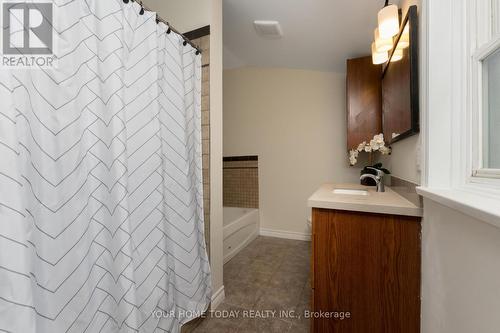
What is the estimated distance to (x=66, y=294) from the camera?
0.79 meters

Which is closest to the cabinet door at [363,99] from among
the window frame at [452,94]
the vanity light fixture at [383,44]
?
the vanity light fixture at [383,44]

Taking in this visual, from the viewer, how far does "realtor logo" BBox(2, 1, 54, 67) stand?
0.67 m

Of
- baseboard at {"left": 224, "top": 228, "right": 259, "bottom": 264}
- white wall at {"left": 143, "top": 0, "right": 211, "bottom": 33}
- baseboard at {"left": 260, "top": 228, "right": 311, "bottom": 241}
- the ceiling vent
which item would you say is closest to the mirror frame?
the ceiling vent

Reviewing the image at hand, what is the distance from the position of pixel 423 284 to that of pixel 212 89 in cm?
163

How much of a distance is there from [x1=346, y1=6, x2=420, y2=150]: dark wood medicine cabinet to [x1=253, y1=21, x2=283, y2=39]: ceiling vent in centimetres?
81

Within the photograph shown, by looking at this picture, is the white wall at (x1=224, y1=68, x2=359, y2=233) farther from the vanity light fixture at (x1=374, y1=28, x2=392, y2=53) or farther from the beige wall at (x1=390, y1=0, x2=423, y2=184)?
the vanity light fixture at (x1=374, y1=28, x2=392, y2=53)

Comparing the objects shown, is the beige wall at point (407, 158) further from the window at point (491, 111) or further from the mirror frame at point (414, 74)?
the window at point (491, 111)

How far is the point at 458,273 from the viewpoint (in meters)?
0.71

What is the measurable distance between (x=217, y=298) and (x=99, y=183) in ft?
4.05

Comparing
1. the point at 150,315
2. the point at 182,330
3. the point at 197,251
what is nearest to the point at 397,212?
the point at 197,251

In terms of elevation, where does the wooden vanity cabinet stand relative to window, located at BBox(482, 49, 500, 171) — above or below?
below

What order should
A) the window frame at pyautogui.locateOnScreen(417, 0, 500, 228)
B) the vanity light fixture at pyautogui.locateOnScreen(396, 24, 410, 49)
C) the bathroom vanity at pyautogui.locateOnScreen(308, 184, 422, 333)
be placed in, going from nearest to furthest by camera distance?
the window frame at pyautogui.locateOnScreen(417, 0, 500, 228) → the bathroom vanity at pyautogui.locateOnScreen(308, 184, 422, 333) → the vanity light fixture at pyautogui.locateOnScreen(396, 24, 410, 49)

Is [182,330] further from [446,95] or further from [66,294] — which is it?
[446,95]

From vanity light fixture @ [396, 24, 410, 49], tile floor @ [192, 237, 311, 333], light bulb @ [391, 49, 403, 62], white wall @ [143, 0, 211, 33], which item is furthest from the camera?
white wall @ [143, 0, 211, 33]
